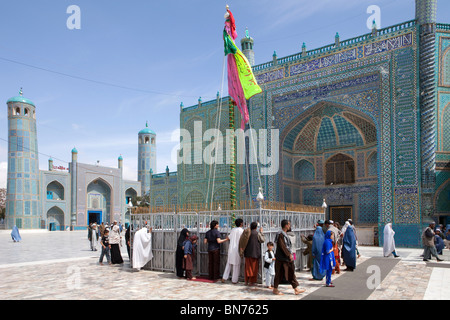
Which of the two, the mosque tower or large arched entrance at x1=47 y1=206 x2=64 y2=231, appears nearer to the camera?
large arched entrance at x1=47 y1=206 x2=64 y2=231

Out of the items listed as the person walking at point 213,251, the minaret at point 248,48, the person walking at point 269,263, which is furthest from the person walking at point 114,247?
the minaret at point 248,48

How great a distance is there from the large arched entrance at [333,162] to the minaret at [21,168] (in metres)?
26.0

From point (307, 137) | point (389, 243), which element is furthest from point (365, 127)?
point (389, 243)

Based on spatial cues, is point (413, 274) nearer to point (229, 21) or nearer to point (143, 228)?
point (143, 228)

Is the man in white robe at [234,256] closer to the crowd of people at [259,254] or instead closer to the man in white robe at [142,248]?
the crowd of people at [259,254]

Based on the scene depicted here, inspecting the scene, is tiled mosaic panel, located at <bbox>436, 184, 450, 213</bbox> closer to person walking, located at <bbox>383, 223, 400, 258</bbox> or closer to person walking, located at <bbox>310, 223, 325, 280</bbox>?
person walking, located at <bbox>383, 223, 400, 258</bbox>

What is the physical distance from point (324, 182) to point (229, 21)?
12089 mm

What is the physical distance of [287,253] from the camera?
20.1 feet

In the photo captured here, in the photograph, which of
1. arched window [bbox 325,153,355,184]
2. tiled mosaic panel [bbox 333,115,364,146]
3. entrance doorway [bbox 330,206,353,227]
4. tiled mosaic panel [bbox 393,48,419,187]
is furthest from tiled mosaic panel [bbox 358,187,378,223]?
tiled mosaic panel [bbox 393,48,419,187]

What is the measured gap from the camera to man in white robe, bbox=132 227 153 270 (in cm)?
881

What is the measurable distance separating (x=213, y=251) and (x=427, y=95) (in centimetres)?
1128

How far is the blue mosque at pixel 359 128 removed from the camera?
14.6m

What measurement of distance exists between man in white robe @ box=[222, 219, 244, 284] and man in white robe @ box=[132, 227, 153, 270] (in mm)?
2355
